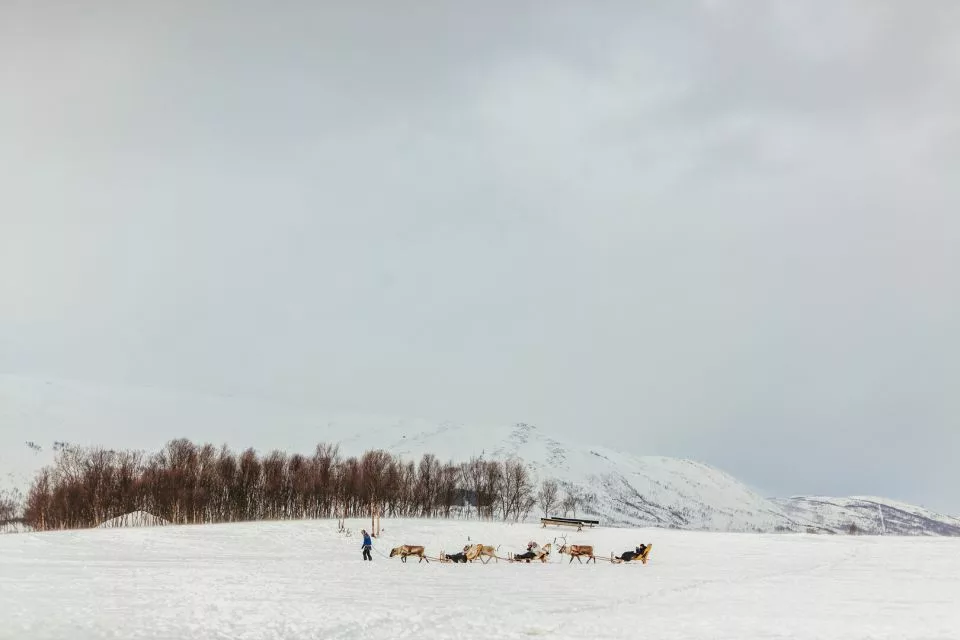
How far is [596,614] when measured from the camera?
868 inches

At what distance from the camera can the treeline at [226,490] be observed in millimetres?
90750

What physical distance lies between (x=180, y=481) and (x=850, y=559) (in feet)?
Result: 254

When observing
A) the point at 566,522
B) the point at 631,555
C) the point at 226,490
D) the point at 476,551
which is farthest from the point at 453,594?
the point at 226,490

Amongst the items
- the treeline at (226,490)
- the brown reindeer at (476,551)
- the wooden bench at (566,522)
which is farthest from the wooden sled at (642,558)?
the treeline at (226,490)

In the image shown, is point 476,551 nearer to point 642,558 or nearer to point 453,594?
point 642,558

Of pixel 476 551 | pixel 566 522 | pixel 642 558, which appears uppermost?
pixel 642 558

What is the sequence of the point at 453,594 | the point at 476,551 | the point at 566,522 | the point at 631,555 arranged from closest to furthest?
the point at 453,594 → the point at 631,555 → the point at 476,551 → the point at 566,522

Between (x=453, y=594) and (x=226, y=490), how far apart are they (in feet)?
277

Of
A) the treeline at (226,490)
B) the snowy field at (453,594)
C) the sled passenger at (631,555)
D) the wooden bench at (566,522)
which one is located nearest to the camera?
the snowy field at (453,594)

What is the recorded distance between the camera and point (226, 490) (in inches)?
4021

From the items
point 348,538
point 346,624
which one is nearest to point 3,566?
point 346,624

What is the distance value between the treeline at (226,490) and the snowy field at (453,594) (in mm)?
39558

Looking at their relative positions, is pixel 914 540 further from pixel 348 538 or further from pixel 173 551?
pixel 173 551

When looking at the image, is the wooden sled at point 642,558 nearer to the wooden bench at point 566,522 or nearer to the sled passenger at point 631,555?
the sled passenger at point 631,555
